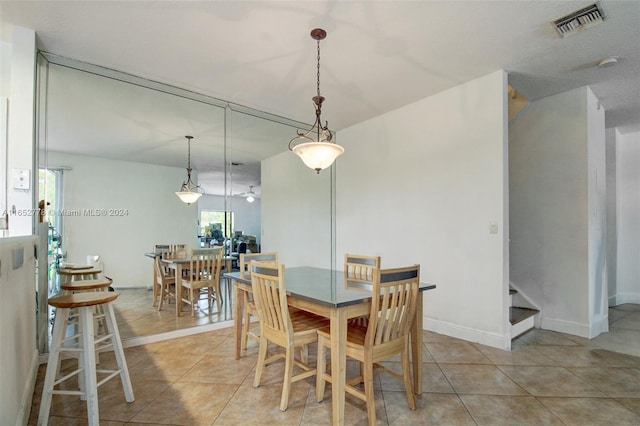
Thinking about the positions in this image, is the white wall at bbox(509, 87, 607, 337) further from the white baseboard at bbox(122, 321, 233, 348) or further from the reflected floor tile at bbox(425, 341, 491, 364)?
the white baseboard at bbox(122, 321, 233, 348)

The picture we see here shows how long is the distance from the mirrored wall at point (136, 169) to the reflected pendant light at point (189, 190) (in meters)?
0.04

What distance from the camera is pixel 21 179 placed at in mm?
2332

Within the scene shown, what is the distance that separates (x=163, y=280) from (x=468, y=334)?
3248mm

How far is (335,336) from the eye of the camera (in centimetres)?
176

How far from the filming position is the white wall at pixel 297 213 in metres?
4.68

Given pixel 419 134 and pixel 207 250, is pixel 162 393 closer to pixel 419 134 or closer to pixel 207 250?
pixel 207 250

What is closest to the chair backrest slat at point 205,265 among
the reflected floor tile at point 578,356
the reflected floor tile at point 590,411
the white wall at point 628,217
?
the reflected floor tile at point 590,411

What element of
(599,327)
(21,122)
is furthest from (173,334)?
(599,327)

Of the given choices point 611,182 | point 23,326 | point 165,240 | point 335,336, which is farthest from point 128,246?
point 611,182

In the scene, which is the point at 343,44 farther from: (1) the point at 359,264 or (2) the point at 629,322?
(2) the point at 629,322

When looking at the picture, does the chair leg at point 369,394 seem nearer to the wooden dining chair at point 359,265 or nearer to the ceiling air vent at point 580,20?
the wooden dining chair at point 359,265

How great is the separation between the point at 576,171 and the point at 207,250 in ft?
13.6

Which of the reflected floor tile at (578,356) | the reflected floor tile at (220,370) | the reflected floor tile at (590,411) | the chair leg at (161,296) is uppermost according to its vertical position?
the chair leg at (161,296)

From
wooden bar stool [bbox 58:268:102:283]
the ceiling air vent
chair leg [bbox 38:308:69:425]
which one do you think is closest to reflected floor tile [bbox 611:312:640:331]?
the ceiling air vent
